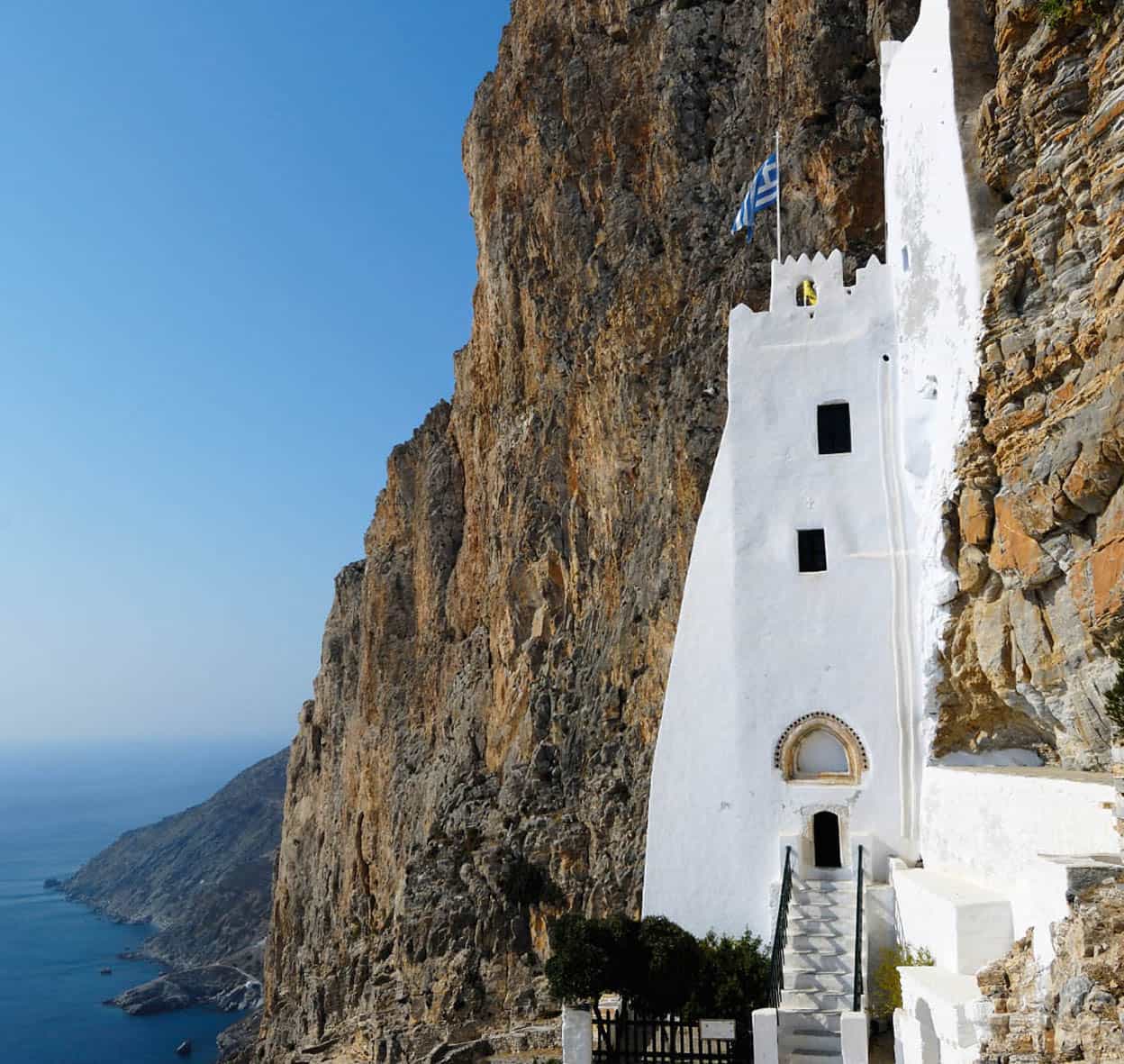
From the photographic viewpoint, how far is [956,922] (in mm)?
11828

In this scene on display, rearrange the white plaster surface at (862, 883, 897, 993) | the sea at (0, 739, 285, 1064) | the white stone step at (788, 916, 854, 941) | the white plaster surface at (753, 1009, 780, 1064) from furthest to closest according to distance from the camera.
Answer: the sea at (0, 739, 285, 1064)
the white stone step at (788, 916, 854, 941)
the white plaster surface at (862, 883, 897, 993)
the white plaster surface at (753, 1009, 780, 1064)

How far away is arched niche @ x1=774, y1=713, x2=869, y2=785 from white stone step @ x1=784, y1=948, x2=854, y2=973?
2646mm

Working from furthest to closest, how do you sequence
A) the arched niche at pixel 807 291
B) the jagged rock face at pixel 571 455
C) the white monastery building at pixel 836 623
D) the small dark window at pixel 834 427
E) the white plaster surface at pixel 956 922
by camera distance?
the jagged rock face at pixel 571 455 < the arched niche at pixel 807 291 < the small dark window at pixel 834 427 < the white monastery building at pixel 836 623 < the white plaster surface at pixel 956 922

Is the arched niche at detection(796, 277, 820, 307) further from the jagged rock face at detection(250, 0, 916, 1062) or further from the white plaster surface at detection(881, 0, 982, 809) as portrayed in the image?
the jagged rock face at detection(250, 0, 916, 1062)

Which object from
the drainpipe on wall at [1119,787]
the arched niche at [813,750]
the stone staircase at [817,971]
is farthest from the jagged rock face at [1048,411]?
the stone staircase at [817,971]

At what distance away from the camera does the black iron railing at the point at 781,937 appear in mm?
14219

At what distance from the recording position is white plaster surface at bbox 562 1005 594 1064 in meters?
14.2

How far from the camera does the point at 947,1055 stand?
1056 centimetres

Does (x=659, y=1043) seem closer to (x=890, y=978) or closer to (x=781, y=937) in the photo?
(x=781, y=937)

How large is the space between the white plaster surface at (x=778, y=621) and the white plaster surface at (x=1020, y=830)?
1657 mm

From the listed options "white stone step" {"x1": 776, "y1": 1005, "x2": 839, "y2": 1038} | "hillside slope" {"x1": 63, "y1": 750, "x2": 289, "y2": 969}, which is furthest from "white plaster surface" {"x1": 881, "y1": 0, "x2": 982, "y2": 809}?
"hillside slope" {"x1": 63, "y1": 750, "x2": 289, "y2": 969}

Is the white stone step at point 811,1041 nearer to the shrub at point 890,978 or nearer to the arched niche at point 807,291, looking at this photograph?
the shrub at point 890,978

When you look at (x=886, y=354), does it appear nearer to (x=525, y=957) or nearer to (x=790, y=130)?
(x=790, y=130)

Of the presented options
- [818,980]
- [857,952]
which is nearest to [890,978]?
[857,952]
